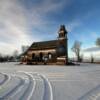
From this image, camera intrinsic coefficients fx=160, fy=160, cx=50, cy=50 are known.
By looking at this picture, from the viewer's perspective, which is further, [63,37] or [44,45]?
[44,45]

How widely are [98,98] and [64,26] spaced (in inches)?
1643

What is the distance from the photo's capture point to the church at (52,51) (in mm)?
45237

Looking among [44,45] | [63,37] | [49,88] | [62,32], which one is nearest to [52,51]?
[44,45]

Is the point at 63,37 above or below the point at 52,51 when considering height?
above

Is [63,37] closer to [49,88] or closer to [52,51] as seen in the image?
[52,51]

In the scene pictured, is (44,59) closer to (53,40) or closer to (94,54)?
(53,40)

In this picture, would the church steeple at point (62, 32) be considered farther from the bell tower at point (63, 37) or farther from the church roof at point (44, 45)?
the church roof at point (44, 45)

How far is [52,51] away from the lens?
47.5 metres

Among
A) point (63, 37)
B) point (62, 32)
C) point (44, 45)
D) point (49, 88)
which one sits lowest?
point (49, 88)

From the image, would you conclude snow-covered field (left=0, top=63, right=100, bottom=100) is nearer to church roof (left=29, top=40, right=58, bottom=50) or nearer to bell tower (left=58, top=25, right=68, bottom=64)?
bell tower (left=58, top=25, right=68, bottom=64)

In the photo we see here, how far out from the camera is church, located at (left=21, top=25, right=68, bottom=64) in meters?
45.2

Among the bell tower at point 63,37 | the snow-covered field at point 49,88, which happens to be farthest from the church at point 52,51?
the snow-covered field at point 49,88

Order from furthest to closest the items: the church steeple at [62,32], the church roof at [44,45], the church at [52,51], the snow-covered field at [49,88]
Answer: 1. the church roof at [44,45]
2. the church steeple at [62,32]
3. the church at [52,51]
4. the snow-covered field at [49,88]

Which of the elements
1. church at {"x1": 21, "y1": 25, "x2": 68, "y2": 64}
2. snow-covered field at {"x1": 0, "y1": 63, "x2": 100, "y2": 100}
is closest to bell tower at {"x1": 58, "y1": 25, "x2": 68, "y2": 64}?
church at {"x1": 21, "y1": 25, "x2": 68, "y2": 64}
